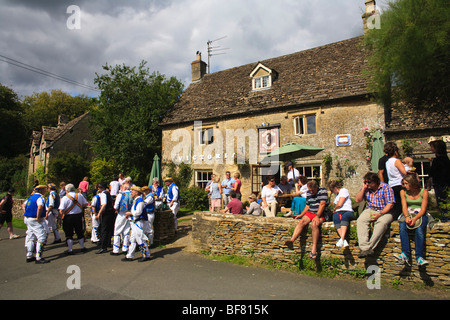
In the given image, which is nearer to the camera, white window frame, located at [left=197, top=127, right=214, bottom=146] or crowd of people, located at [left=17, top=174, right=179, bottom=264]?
crowd of people, located at [left=17, top=174, right=179, bottom=264]

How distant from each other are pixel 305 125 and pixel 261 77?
4575mm

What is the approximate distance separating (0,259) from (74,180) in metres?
17.7

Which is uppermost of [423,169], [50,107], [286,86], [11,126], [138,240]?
[50,107]

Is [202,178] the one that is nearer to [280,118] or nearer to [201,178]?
[201,178]

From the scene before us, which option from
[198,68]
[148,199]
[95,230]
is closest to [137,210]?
[148,199]

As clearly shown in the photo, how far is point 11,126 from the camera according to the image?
124 feet

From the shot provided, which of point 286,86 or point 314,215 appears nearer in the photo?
point 314,215

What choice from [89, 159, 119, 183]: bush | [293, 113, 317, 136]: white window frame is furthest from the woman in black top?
[89, 159, 119, 183]: bush

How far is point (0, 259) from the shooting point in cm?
771

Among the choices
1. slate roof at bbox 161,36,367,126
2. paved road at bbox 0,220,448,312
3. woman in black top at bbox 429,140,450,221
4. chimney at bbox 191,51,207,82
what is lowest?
paved road at bbox 0,220,448,312

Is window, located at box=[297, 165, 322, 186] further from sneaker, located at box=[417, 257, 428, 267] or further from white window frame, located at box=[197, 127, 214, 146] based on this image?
sneaker, located at box=[417, 257, 428, 267]

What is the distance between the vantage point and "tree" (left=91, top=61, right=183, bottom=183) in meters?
18.6

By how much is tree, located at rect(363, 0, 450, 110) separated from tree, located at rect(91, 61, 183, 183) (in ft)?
48.2
